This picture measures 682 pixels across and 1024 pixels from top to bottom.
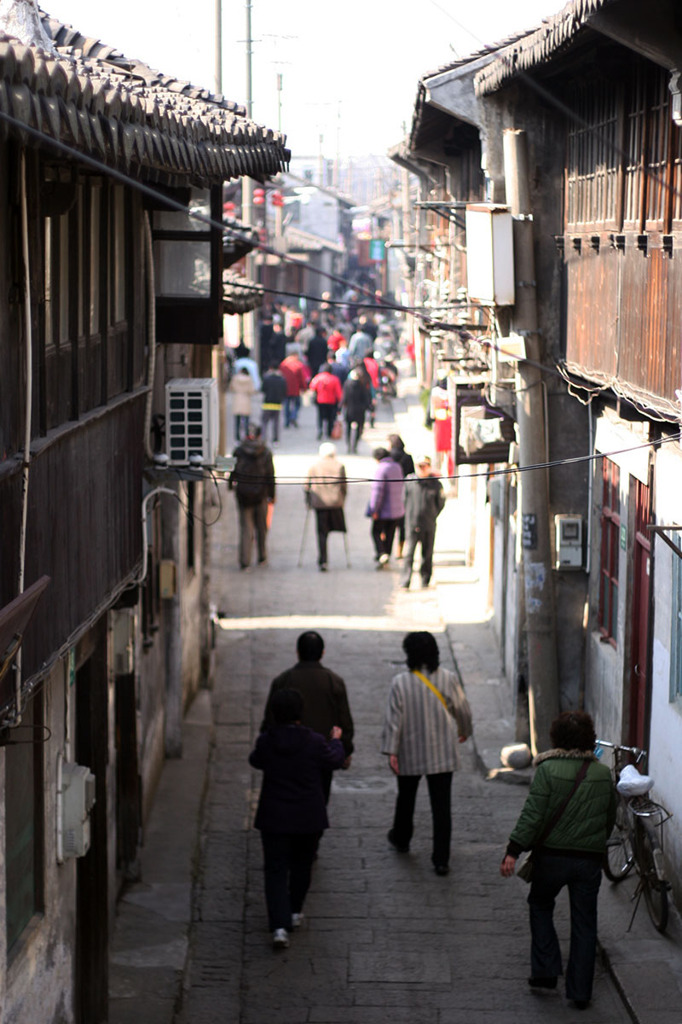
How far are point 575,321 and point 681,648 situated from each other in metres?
3.63

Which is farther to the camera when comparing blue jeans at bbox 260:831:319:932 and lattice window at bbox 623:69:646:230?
lattice window at bbox 623:69:646:230

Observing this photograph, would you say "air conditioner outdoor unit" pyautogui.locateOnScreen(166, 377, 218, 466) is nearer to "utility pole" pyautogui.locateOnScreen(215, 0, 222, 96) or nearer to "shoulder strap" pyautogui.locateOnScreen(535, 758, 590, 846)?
"shoulder strap" pyautogui.locateOnScreen(535, 758, 590, 846)

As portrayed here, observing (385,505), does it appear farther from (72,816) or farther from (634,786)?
(72,816)

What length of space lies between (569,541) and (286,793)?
4.74 meters

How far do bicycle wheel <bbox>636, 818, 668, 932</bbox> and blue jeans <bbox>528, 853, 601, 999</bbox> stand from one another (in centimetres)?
86

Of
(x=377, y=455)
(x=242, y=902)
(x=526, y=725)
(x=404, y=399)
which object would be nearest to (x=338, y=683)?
(x=242, y=902)

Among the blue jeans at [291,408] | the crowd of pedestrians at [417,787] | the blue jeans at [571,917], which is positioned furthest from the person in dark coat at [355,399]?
the blue jeans at [571,917]

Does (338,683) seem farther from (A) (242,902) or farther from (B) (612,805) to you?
(B) (612,805)

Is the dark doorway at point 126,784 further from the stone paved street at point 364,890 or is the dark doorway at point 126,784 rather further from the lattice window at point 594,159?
the lattice window at point 594,159

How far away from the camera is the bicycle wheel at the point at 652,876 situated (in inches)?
402

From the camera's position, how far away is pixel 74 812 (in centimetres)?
881

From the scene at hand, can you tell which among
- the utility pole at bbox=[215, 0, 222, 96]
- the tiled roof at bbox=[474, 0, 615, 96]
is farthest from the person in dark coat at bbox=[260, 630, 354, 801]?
the utility pole at bbox=[215, 0, 222, 96]

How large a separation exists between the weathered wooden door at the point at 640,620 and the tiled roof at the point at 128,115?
3624mm

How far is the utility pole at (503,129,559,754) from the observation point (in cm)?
1348
